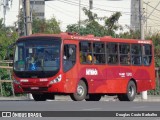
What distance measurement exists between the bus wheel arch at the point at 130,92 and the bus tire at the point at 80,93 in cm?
363

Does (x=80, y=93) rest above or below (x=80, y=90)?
below

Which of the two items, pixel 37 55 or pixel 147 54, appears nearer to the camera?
pixel 37 55

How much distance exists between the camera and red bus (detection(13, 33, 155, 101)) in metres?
30.3

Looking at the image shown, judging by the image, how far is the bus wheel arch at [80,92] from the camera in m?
31.2

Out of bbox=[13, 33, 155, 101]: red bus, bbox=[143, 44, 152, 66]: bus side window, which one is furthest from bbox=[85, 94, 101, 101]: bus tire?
bbox=[143, 44, 152, 66]: bus side window

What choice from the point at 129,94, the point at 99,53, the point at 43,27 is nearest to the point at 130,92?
the point at 129,94

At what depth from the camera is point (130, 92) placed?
3491cm

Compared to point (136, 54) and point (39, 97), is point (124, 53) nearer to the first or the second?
point (136, 54)

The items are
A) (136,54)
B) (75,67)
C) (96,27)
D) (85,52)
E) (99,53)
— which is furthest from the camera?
(96,27)

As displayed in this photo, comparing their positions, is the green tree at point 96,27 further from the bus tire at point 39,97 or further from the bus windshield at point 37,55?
the bus windshield at point 37,55

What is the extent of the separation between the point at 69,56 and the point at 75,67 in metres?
0.65

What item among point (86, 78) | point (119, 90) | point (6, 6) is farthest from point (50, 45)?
point (6, 6)

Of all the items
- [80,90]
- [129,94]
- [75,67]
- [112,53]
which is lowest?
[129,94]

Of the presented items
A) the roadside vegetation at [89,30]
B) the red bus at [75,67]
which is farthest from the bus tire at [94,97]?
the roadside vegetation at [89,30]
